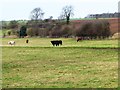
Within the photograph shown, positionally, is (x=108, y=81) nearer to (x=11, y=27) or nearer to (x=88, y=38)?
(x=88, y=38)

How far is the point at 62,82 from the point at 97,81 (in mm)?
1470

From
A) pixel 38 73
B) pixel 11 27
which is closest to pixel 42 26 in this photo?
pixel 11 27

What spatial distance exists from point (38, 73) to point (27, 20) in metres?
88.6

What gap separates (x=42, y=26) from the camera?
86750 mm

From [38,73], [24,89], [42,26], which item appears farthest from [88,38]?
[24,89]

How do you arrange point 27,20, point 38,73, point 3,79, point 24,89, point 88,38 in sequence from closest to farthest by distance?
point 24,89
point 3,79
point 38,73
point 88,38
point 27,20

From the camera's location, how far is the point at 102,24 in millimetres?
72625

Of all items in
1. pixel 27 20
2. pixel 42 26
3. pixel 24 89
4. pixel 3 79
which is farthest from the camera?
pixel 27 20

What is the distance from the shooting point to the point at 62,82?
13.8 m

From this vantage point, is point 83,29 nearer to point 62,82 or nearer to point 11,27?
point 11,27

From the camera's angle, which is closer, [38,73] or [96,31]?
[38,73]

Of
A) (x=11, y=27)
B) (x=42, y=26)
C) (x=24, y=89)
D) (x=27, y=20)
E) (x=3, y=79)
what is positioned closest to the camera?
(x=24, y=89)

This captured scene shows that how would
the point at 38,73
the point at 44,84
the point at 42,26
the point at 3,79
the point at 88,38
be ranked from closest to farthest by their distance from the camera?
the point at 44,84
the point at 3,79
the point at 38,73
the point at 88,38
the point at 42,26

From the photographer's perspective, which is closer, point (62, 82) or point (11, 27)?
point (62, 82)
